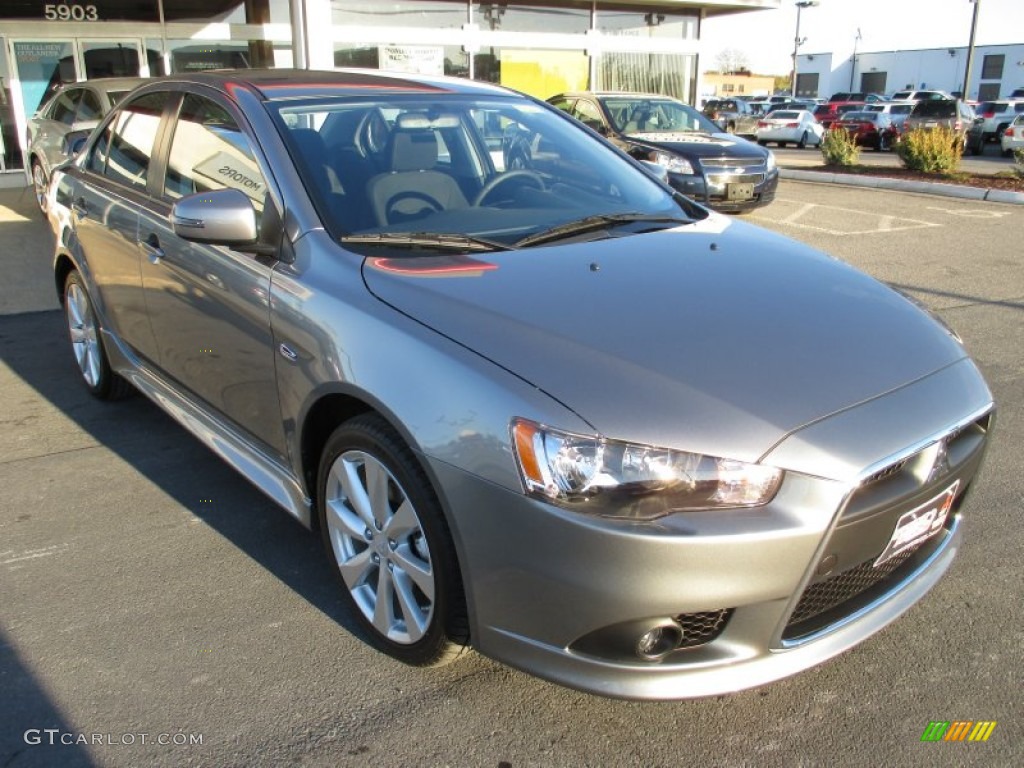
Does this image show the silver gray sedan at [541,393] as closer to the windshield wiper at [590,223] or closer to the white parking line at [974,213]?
the windshield wiper at [590,223]

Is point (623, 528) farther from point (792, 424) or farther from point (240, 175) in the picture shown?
point (240, 175)

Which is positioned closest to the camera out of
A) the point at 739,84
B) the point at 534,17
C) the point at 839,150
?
the point at 534,17

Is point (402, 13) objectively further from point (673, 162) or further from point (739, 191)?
point (739, 191)

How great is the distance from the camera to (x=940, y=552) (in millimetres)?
2615

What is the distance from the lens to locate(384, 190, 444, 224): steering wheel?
10.1 ft

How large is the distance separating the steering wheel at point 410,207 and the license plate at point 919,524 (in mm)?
1855

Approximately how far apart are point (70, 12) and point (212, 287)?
13.7 meters

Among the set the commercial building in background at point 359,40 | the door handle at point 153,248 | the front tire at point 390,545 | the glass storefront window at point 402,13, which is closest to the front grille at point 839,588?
the front tire at point 390,545

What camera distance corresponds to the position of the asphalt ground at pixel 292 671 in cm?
234

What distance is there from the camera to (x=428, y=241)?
2.93 metres

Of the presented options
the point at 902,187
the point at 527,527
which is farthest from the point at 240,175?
the point at 902,187

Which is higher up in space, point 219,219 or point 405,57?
point 405,57

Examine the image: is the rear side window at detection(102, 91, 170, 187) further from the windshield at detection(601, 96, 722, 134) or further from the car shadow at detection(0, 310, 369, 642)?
the windshield at detection(601, 96, 722, 134)

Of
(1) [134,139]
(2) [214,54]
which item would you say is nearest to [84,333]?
(1) [134,139]
